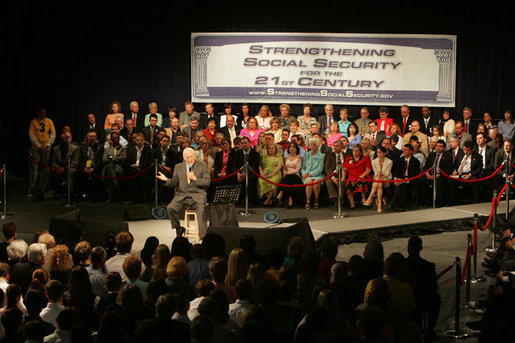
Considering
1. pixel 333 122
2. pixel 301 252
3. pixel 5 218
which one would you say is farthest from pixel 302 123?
pixel 301 252

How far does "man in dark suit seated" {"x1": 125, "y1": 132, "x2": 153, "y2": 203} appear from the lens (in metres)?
12.2

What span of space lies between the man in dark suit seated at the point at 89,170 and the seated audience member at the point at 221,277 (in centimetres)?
692

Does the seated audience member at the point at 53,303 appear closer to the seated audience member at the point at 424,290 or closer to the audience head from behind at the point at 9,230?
the audience head from behind at the point at 9,230

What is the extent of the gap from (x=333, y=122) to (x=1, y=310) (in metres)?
8.95

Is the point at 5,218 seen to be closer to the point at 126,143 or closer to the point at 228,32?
the point at 126,143

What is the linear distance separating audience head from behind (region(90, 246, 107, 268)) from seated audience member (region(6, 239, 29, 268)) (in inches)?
26.9

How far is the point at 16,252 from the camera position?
6.42m

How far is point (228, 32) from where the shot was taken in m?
14.8

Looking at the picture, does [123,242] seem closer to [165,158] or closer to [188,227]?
[188,227]

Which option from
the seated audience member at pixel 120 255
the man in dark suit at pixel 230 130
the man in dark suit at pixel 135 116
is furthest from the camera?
the man in dark suit at pixel 135 116

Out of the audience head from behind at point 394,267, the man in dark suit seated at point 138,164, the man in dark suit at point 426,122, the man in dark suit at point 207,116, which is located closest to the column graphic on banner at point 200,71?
the man in dark suit at point 207,116

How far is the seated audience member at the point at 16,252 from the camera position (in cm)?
640

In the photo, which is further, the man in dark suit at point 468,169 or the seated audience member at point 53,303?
the man in dark suit at point 468,169

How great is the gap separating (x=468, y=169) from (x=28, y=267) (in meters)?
7.74
